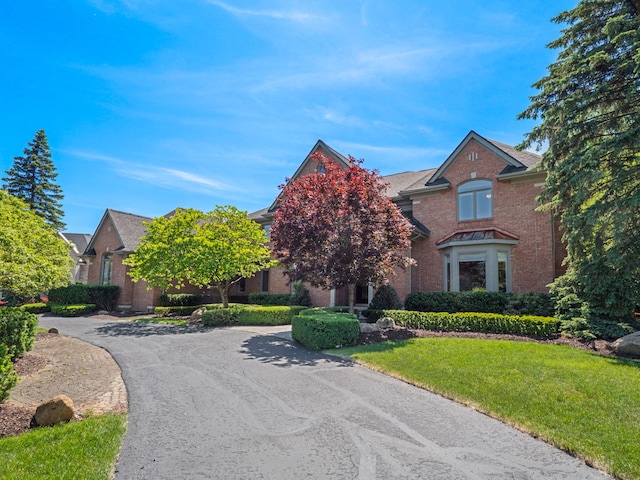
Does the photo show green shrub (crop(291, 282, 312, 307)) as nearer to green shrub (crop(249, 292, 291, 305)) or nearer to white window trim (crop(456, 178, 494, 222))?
green shrub (crop(249, 292, 291, 305))

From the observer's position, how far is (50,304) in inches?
941

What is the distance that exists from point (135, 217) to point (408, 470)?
30195 millimetres

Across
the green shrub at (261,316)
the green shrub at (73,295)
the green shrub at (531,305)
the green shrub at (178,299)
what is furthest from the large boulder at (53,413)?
the green shrub at (73,295)

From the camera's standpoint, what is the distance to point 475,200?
1778 centimetres

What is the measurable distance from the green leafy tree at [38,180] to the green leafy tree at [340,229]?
32406 mm

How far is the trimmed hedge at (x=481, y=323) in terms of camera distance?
37.0ft

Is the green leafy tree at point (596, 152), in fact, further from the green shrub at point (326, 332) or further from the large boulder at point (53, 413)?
the large boulder at point (53, 413)

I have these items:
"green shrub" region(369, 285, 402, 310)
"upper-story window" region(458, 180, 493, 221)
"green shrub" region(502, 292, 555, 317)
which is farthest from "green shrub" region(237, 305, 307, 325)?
"upper-story window" region(458, 180, 493, 221)

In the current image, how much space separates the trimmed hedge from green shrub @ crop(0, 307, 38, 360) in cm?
1189

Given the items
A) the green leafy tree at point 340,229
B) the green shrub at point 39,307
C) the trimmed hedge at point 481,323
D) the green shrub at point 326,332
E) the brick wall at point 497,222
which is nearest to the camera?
the green shrub at point 326,332

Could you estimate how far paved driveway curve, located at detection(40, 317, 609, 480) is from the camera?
12.5ft

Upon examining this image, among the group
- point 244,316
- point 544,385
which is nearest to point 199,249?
point 244,316

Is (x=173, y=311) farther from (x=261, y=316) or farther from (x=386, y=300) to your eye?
(x=386, y=300)

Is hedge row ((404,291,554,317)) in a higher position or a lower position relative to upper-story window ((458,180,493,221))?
lower
